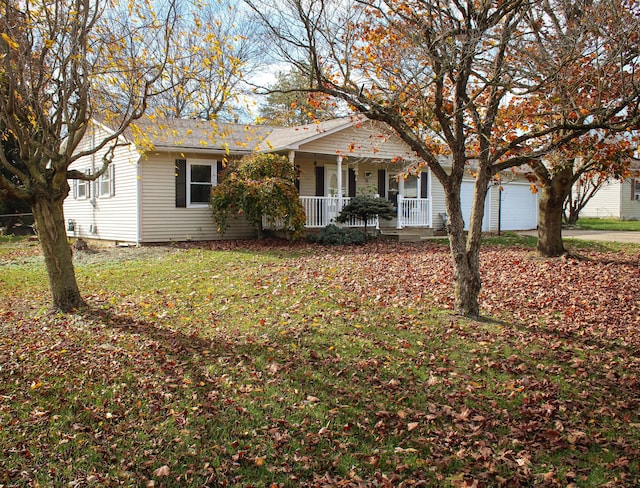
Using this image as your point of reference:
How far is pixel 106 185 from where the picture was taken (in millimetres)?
18344

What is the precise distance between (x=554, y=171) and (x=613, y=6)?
5.01 metres

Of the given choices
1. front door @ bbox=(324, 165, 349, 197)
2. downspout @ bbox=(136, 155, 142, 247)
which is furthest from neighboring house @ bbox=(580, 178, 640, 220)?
downspout @ bbox=(136, 155, 142, 247)

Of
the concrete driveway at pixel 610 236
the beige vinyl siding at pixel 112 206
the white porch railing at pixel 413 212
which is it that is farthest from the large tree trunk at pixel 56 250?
the concrete driveway at pixel 610 236

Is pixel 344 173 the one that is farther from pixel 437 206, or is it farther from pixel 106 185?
pixel 106 185

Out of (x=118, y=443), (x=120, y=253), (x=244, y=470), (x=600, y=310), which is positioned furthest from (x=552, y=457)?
(x=120, y=253)

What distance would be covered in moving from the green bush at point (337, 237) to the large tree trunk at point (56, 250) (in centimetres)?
869

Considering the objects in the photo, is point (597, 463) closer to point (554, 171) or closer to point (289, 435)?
point (289, 435)

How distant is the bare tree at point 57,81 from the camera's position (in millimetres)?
6594

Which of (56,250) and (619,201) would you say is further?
(619,201)

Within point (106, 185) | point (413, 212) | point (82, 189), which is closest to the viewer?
point (106, 185)

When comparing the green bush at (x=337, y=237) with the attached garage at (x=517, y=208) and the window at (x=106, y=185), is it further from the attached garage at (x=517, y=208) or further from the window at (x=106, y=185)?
the attached garage at (x=517, y=208)

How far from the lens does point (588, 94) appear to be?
822 centimetres

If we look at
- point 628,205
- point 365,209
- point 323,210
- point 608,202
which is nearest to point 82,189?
point 323,210

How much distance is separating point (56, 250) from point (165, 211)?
30.5 ft
